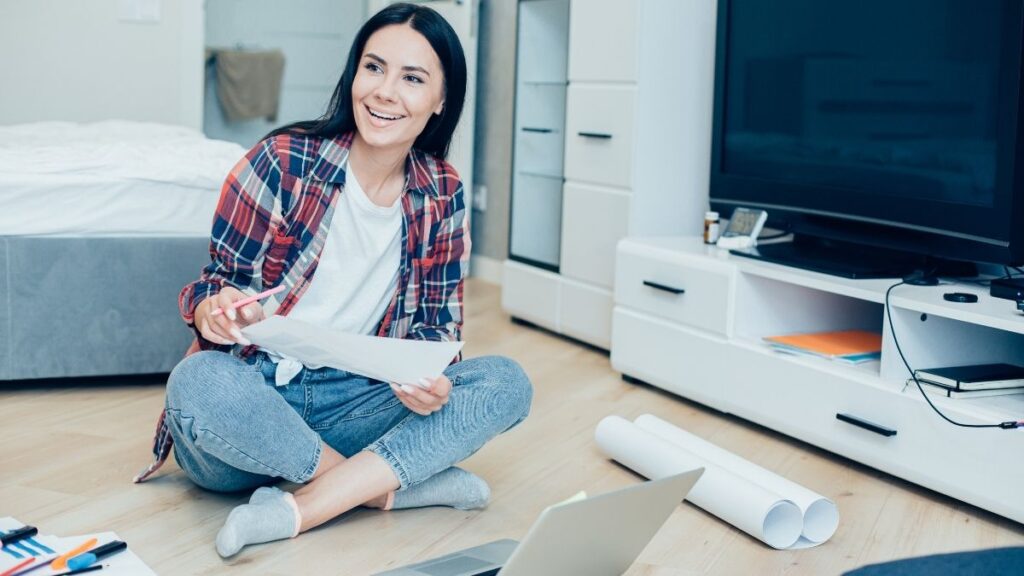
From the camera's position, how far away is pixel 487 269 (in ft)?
14.8

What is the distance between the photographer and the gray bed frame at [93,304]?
2.54 m

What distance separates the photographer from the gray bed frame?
8.33 ft

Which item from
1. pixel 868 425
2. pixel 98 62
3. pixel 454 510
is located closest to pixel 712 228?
pixel 868 425

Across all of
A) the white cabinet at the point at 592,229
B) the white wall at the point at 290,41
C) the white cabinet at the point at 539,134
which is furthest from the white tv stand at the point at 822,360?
the white wall at the point at 290,41

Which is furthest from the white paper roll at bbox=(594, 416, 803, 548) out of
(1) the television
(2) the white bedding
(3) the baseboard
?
(3) the baseboard

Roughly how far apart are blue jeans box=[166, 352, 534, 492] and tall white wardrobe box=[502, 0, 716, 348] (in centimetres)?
137

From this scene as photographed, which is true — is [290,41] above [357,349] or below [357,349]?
above

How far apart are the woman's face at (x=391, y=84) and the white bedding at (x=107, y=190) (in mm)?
1005

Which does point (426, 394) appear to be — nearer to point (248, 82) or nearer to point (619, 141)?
point (619, 141)

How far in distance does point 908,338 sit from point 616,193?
3.83 feet

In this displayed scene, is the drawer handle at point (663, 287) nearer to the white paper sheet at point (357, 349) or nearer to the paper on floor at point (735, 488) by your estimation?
the paper on floor at point (735, 488)

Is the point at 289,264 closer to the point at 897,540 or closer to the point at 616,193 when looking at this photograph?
the point at 897,540

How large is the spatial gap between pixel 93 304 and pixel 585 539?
66.6 inches

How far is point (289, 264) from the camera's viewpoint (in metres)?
1.80
